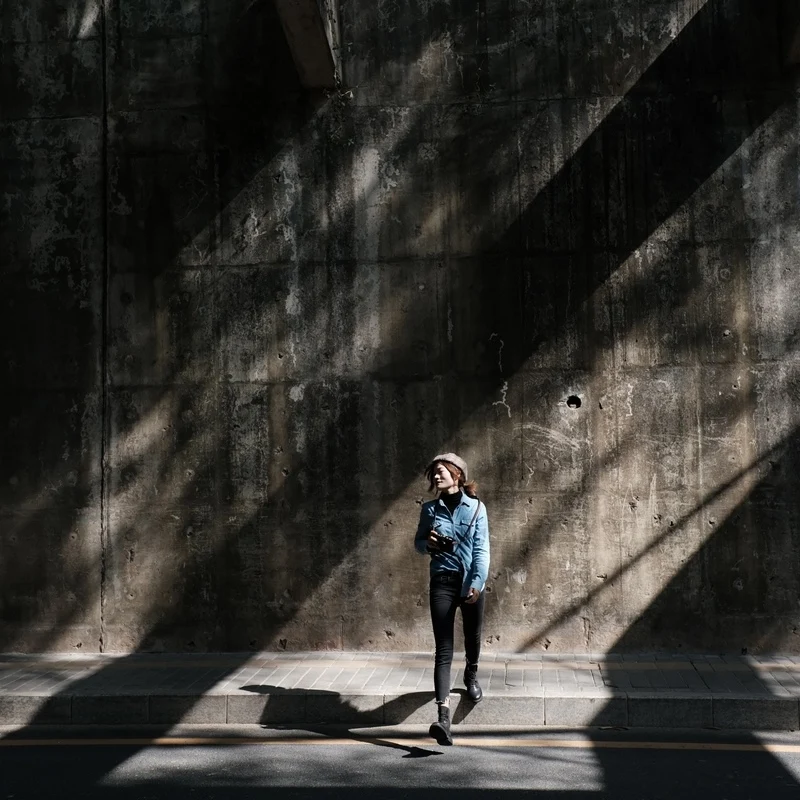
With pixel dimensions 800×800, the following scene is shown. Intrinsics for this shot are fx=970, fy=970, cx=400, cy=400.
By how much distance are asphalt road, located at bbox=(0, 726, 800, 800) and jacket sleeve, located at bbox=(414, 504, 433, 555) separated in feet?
4.21

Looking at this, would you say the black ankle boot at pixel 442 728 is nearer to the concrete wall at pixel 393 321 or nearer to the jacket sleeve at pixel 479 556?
the jacket sleeve at pixel 479 556

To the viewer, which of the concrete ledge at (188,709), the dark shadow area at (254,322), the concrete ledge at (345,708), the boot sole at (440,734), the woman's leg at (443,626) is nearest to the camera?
the boot sole at (440,734)

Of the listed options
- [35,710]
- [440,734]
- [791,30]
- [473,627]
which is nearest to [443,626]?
[473,627]

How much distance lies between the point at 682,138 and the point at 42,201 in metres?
6.14

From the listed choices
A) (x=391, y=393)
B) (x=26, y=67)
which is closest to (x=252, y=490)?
(x=391, y=393)

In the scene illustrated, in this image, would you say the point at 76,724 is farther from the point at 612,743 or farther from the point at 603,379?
the point at 603,379

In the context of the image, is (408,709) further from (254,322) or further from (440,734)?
(254,322)

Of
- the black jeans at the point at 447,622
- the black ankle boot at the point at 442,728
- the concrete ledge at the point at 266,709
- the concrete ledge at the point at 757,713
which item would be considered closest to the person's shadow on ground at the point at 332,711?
the concrete ledge at the point at 266,709

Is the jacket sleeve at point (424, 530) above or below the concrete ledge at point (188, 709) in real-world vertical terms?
above

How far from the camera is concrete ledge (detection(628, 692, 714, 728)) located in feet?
22.2

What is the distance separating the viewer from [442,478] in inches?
267

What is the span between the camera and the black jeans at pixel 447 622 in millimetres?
6473

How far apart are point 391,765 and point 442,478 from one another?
192 centimetres

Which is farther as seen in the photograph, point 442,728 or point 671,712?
point 671,712
